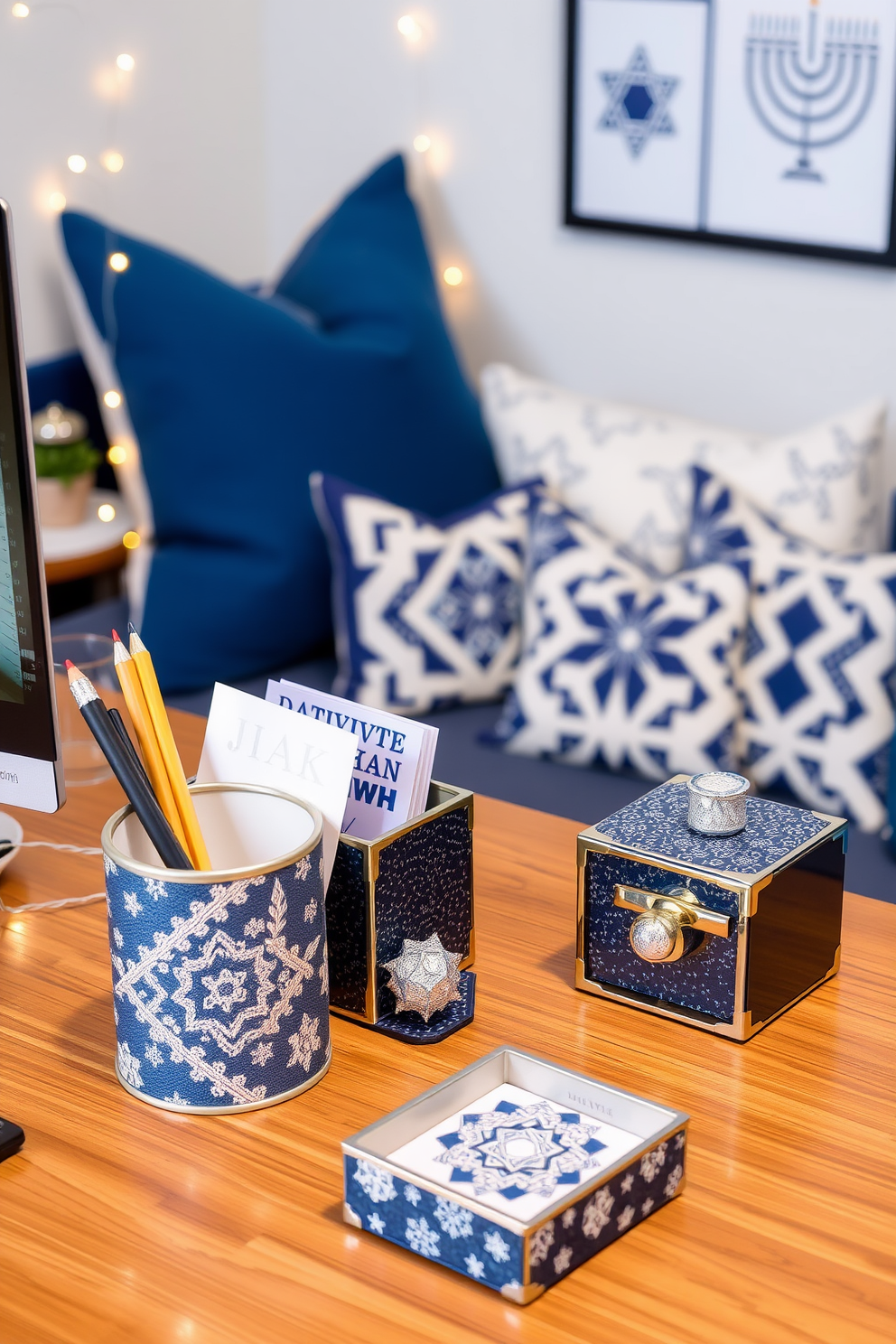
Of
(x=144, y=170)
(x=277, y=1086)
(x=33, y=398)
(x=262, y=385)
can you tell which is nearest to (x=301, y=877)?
(x=277, y=1086)

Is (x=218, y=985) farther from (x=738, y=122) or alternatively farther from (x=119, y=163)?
(x=119, y=163)

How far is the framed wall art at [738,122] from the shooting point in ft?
7.07

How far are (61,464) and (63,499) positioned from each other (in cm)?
6

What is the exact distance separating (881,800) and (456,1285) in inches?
50.5

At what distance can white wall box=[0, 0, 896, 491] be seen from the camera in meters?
2.30

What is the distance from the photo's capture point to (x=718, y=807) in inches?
38.3

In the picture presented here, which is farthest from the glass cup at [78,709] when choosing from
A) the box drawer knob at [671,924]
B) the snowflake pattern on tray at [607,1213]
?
the snowflake pattern on tray at [607,1213]

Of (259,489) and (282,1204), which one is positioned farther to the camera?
(259,489)

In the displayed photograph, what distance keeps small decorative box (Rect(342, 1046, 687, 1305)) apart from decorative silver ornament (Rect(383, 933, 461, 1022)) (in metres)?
0.09

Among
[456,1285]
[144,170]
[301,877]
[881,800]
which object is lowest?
[881,800]

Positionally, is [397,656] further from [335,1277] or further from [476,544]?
[335,1277]

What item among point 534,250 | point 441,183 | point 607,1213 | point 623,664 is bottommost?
point 623,664

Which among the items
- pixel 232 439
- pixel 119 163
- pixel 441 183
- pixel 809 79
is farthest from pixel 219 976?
pixel 441 183

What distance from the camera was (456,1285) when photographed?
2.47 feet
